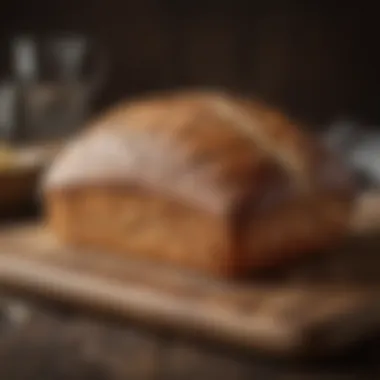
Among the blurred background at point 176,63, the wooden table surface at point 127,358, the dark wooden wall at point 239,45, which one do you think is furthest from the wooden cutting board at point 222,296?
the dark wooden wall at point 239,45

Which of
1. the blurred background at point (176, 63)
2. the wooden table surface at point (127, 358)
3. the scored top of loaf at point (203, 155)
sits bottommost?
the blurred background at point (176, 63)

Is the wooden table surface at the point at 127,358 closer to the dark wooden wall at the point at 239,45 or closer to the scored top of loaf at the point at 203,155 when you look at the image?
the scored top of loaf at the point at 203,155

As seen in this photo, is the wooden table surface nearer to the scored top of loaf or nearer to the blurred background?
the scored top of loaf

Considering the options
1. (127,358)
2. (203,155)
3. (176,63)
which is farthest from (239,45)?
(127,358)

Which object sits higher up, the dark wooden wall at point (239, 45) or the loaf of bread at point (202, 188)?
the loaf of bread at point (202, 188)

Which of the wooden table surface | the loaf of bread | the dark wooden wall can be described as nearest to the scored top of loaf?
the loaf of bread

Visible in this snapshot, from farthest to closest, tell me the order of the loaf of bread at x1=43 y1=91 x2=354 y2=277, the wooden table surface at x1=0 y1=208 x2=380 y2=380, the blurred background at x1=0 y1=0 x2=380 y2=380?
the blurred background at x1=0 y1=0 x2=380 y2=380 < the loaf of bread at x1=43 y1=91 x2=354 y2=277 < the wooden table surface at x1=0 y1=208 x2=380 y2=380

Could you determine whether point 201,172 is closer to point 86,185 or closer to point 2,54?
point 86,185
